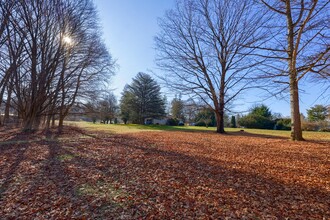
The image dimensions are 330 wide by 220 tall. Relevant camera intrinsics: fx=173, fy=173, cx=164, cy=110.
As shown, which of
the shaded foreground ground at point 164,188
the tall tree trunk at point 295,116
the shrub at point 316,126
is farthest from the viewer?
the shrub at point 316,126

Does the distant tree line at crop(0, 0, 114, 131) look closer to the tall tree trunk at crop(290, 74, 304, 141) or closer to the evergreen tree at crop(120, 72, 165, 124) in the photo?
the tall tree trunk at crop(290, 74, 304, 141)

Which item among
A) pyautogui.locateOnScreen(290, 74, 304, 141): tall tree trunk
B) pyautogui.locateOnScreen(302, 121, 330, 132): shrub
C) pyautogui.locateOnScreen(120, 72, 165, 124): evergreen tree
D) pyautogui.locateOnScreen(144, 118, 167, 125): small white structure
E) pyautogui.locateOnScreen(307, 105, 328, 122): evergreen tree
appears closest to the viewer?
pyautogui.locateOnScreen(290, 74, 304, 141): tall tree trunk

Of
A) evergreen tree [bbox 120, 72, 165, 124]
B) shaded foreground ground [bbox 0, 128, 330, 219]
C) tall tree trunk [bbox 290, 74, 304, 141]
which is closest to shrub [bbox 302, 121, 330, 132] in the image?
tall tree trunk [bbox 290, 74, 304, 141]

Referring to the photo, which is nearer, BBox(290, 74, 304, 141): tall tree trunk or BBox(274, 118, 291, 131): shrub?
BBox(290, 74, 304, 141): tall tree trunk

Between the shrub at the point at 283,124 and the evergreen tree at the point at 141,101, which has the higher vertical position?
the evergreen tree at the point at 141,101

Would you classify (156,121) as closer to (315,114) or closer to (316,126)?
(316,126)

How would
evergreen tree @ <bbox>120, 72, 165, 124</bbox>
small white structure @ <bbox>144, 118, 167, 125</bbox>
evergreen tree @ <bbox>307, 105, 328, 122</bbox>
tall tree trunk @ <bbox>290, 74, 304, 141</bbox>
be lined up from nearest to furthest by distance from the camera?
1. tall tree trunk @ <bbox>290, 74, 304, 141</bbox>
2. evergreen tree @ <bbox>307, 105, 328, 122</bbox>
3. evergreen tree @ <bbox>120, 72, 165, 124</bbox>
4. small white structure @ <bbox>144, 118, 167, 125</bbox>

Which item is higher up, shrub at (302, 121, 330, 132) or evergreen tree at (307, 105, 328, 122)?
evergreen tree at (307, 105, 328, 122)

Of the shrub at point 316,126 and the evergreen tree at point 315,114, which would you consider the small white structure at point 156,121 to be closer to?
the shrub at point 316,126

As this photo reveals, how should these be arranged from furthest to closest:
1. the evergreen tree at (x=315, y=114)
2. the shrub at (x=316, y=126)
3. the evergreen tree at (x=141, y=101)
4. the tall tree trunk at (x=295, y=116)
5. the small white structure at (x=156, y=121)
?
the small white structure at (x=156, y=121)
the evergreen tree at (x=141, y=101)
the evergreen tree at (x=315, y=114)
the shrub at (x=316, y=126)
the tall tree trunk at (x=295, y=116)

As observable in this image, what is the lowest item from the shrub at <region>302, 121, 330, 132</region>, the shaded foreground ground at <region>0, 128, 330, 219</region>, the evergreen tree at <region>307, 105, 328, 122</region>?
the shaded foreground ground at <region>0, 128, 330, 219</region>

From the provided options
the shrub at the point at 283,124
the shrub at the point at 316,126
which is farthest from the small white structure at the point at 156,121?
the shrub at the point at 316,126

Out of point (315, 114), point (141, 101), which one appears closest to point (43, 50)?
point (141, 101)

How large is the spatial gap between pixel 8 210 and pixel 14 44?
1443 cm
